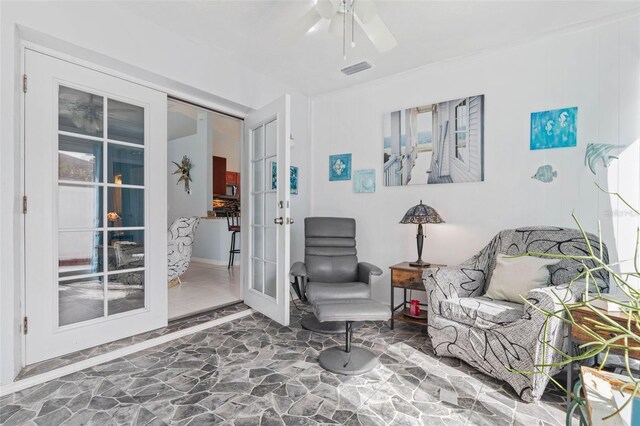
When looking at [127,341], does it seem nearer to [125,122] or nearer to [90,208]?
[90,208]

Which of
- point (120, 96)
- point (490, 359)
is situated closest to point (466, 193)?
point (490, 359)

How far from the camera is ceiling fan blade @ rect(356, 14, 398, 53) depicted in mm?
2086

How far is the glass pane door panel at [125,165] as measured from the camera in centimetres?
261

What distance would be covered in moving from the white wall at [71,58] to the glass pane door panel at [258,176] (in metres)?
0.75

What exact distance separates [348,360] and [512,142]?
2.35 metres

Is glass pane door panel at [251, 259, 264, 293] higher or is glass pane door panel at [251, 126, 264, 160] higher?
glass pane door panel at [251, 126, 264, 160]

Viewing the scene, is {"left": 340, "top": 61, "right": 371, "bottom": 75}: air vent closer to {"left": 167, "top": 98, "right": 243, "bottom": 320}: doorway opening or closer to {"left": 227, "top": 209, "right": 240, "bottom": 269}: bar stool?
{"left": 167, "top": 98, "right": 243, "bottom": 320}: doorway opening

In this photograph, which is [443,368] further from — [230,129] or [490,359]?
[230,129]

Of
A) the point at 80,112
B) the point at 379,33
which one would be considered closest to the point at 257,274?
the point at 80,112

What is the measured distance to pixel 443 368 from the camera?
7.47ft

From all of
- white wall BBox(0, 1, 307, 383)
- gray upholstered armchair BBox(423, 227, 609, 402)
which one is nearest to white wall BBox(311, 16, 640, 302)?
gray upholstered armchair BBox(423, 227, 609, 402)

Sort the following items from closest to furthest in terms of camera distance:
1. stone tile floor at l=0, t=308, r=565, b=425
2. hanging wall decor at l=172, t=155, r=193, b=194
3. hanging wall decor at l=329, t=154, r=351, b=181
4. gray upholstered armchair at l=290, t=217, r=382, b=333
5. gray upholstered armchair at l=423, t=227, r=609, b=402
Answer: stone tile floor at l=0, t=308, r=565, b=425
gray upholstered armchair at l=423, t=227, r=609, b=402
gray upholstered armchair at l=290, t=217, r=382, b=333
hanging wall decor at l=329, t=154, r=351, b=181
hanging wall decor at l=172, t=155, r=193, b=194

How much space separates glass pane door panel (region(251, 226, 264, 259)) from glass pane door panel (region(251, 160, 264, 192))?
427mm

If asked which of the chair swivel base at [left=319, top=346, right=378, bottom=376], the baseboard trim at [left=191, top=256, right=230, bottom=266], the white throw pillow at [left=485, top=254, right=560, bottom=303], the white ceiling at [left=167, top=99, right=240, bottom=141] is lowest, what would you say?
the chair swivel base at [left=319, top=346, right=378, bottom=376]
